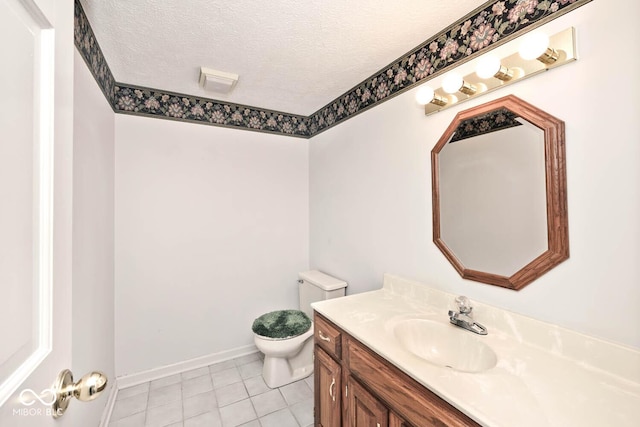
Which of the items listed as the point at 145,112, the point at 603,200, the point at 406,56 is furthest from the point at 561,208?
A: the point at 145,112

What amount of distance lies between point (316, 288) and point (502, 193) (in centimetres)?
151

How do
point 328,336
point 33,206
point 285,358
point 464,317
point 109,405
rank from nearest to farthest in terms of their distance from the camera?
point 33,206 → point 464,317 → point 328,336 → point 109,405 → point 285,358

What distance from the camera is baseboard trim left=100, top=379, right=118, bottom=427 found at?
1662 millimetres

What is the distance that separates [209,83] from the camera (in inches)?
76.5

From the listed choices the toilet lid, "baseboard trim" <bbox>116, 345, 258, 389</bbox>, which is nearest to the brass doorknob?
the toilet lid

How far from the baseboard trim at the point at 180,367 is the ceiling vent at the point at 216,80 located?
2.18 metres

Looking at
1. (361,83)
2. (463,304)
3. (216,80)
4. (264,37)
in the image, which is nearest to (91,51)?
(216,80)

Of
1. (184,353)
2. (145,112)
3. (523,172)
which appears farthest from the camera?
(184,353)

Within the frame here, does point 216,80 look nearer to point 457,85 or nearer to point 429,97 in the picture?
point 429,97

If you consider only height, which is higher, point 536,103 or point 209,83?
point 209,83

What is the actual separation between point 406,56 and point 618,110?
1.06m

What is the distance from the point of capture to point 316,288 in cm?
226

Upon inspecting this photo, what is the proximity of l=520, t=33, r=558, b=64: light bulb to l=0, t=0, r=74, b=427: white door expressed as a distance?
1.41 metres

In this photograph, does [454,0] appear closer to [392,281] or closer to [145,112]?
[392,281]
